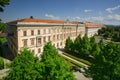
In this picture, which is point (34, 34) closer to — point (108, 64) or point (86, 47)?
point (86, 47)

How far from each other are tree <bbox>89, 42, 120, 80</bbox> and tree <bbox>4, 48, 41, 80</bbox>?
381 inches

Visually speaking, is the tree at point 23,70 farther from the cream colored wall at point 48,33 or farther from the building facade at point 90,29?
the building facade at point 90,29

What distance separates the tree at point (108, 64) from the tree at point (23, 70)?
9.67 m

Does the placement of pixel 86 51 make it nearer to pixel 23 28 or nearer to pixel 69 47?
pixel 69 47

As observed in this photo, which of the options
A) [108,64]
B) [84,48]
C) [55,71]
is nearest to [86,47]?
[84,48]

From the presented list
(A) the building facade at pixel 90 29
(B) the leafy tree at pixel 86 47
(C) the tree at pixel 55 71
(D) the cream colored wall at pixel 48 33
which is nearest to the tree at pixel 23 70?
(C) the tree at pixel 55 71

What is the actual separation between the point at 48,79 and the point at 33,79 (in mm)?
2079

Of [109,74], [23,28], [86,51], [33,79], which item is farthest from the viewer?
[86,51]

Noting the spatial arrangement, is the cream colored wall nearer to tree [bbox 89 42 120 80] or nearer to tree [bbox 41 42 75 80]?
tree [bbox 41 42 75 80]

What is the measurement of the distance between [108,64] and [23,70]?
41.3 feet

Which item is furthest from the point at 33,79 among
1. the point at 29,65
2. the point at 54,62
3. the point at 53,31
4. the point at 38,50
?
the point at 53,31

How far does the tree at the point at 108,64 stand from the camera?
22812 millimetres

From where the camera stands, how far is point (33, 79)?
65.6 ft

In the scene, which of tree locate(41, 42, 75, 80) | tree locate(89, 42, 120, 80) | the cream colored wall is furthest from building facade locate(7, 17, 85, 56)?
tree locate(89, 42, 120, 80)
